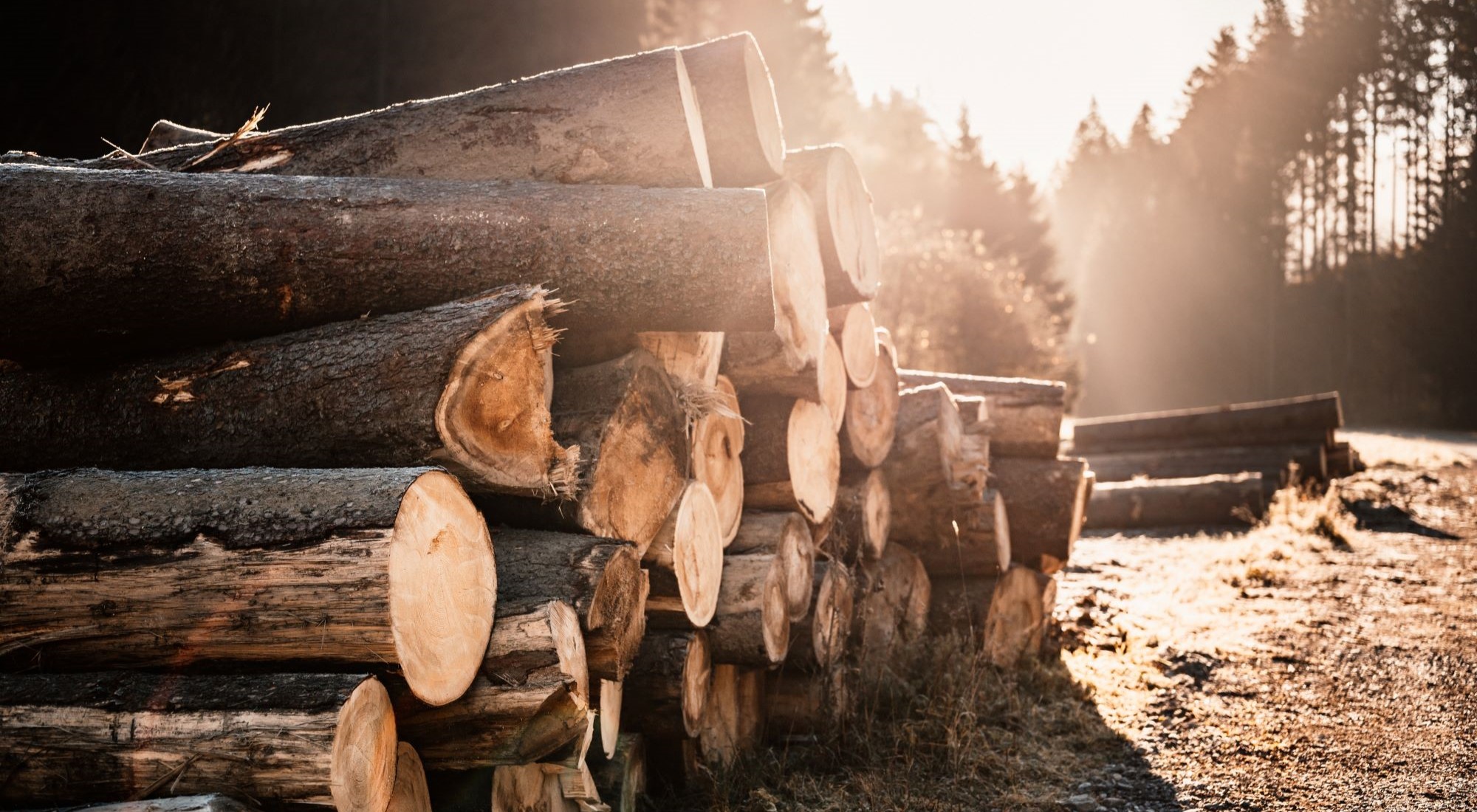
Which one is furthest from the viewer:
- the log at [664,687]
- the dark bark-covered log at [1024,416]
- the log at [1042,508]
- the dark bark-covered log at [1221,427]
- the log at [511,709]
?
the dark bark-covered log at [1221,427]

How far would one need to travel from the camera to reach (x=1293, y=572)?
788cm

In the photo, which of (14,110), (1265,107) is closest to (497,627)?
(14,110)

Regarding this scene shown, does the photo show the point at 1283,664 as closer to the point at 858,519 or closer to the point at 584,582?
the point at 858,519

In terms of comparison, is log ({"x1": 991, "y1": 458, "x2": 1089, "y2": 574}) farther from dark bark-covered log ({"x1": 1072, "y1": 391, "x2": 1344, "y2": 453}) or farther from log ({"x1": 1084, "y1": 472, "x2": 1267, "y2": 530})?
dark bark-covered log ({"x1": 1072, "y1": 391, "x2": 1344, "y2": 453})

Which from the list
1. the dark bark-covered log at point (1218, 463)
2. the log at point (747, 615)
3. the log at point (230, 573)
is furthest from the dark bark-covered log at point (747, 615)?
the dark bark-covered log at point (1218, 463)

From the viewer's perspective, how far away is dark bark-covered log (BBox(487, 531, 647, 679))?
2.73 meters

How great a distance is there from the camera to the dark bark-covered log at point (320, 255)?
289 cm

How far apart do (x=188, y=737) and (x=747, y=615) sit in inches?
84.8

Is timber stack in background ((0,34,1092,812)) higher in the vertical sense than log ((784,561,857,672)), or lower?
higher

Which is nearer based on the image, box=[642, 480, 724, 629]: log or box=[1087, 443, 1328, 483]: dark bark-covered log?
box=[642, 480, 724, 629]: log

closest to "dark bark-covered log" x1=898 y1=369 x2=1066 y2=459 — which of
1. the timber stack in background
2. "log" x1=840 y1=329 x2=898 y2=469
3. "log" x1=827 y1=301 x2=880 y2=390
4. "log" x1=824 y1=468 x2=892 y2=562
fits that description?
"log" x1=840 y1=329 x2=898 y2=469

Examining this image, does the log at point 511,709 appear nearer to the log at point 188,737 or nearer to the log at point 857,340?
the log at point 188,737

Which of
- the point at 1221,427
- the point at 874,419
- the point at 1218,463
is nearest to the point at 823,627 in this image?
the point at 874,419

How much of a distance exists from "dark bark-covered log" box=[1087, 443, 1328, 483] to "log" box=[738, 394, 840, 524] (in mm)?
9184
